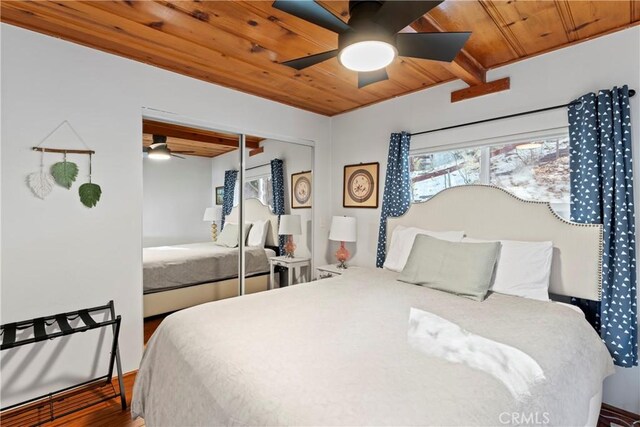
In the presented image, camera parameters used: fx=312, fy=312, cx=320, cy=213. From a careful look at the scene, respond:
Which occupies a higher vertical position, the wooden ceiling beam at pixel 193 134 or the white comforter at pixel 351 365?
the wooden ceiling beam at pixel 193 134

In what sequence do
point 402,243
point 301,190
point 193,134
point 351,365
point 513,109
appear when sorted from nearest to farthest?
1. point 351,365
2. point 513,109
3. point 402,243
4. point 193,134
5. point 301,190

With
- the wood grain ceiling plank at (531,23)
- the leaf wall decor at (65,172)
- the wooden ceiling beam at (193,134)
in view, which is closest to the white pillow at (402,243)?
the wood grain ceiling plank at (531,23)

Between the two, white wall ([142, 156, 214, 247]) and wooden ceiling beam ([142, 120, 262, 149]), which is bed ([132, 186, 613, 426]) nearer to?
white wall ([142, 156, 214, 247])

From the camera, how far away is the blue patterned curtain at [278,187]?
343 cm

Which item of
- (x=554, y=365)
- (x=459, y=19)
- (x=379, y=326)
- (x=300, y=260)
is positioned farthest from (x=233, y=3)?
(x=300, y=260)

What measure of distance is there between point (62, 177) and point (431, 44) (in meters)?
2.45

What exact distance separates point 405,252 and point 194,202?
1979 millimetres

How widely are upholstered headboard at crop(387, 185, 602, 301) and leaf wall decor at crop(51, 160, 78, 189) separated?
2.66 metres

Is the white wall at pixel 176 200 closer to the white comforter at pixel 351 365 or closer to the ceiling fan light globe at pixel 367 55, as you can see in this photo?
the white comforter at pixel 351 365

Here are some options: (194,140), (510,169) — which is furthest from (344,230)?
(194,140)

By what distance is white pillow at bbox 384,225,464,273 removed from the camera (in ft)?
8.41

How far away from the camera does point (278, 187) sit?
3.47m

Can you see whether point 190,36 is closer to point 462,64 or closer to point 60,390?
point 462,64

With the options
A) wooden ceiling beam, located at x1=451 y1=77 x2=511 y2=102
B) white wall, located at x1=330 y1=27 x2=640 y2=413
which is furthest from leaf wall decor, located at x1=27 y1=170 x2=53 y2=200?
wooden ceiling beam, located at x1=451 y1=77 x2=511 y2=102
